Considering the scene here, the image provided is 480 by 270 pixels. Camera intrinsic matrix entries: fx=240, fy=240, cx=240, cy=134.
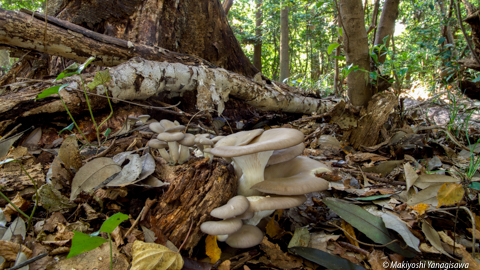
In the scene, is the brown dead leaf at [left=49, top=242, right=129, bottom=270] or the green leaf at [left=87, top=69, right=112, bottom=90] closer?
the brown dead leaf at [left=49, top=242, right=129, bottom=270]

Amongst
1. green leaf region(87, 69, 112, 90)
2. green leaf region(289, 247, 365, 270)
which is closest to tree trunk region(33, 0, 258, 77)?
green leaf region(87, 69, 112, 90)

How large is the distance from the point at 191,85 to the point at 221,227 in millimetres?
2269

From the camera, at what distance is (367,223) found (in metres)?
1.46

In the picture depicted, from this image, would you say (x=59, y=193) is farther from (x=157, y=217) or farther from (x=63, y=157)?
(x=157, y=217)

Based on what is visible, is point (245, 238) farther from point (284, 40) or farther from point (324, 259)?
point (284, 40)

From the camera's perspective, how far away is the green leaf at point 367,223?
135 centimetres

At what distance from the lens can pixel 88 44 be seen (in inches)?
111

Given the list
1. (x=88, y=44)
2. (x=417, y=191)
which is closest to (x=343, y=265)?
(x=417, y=191)

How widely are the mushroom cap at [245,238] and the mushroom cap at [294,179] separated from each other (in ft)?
0.81

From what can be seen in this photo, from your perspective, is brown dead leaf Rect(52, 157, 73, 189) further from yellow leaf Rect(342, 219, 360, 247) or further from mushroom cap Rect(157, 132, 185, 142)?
yellow leaf Rect(342, 219, 360, 247)

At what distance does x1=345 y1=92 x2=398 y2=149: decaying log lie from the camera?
2.84m

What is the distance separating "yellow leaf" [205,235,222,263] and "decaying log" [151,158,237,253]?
0.23ft

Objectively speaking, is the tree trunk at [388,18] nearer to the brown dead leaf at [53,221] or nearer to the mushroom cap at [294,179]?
the mushroom cap at [294,179]

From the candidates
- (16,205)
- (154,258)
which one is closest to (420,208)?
(154,258)
